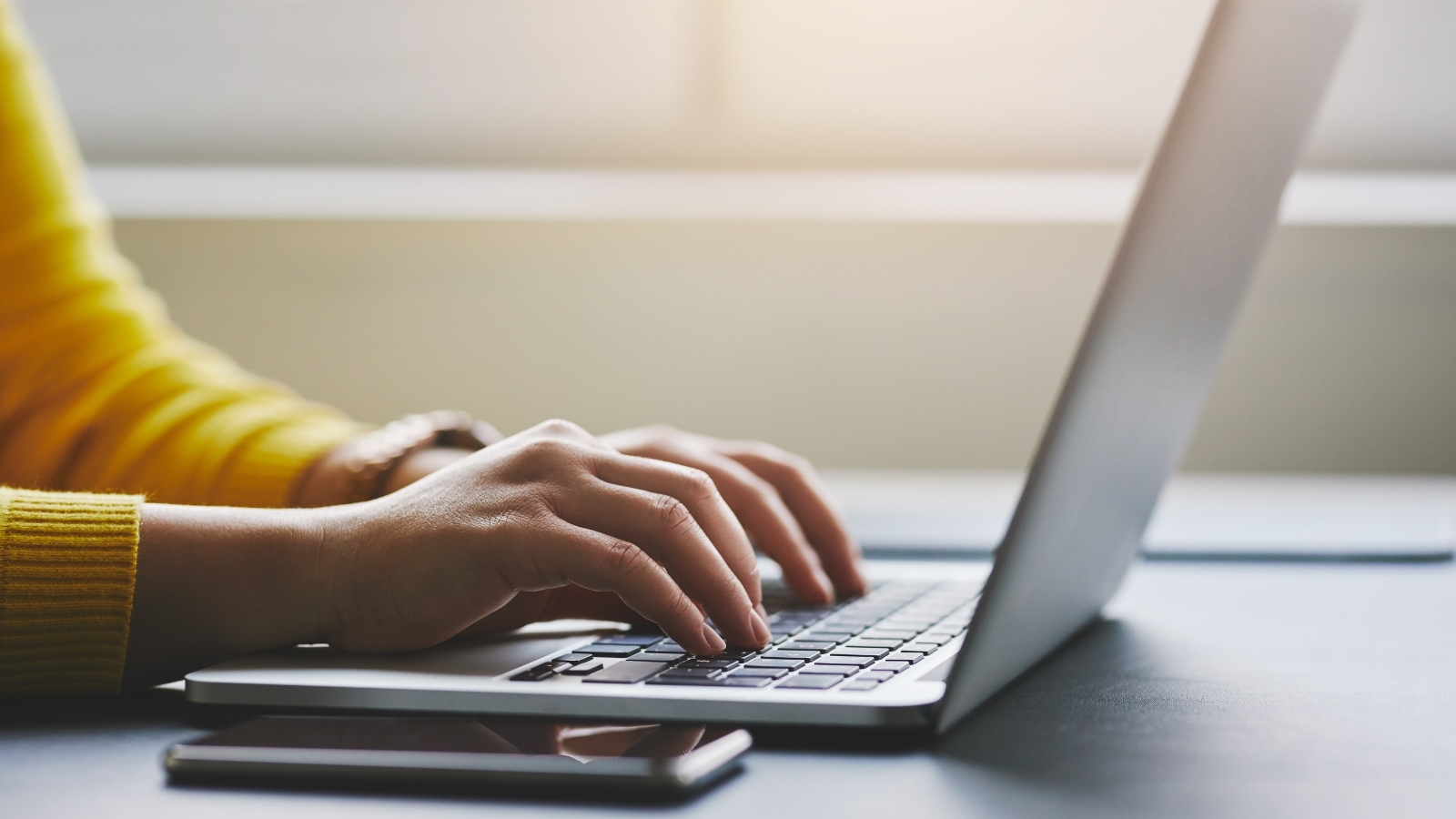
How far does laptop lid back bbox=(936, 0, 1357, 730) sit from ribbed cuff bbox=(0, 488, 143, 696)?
0.95 feet

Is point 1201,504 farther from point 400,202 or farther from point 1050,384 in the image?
point 400,202

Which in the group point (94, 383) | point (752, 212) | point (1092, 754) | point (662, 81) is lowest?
point (1092, 754)

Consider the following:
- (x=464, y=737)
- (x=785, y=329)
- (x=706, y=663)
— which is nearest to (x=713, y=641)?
(x=706, y=663)

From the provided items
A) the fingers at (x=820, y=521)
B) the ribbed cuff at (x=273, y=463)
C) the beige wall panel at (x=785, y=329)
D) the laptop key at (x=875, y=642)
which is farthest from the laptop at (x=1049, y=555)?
the beige wall panel at (x=785, y=329)

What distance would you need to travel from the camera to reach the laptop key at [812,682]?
0.39 meters

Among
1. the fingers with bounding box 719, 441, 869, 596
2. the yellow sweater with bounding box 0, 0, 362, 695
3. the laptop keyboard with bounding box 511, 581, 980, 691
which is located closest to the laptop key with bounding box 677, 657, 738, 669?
the laptop keyboard with bounding box 511, 581, 980, 691

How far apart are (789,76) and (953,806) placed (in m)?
1.26

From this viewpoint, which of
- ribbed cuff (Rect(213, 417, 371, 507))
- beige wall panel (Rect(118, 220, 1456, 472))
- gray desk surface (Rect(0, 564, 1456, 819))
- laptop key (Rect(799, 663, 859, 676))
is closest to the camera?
gray desk surface (Rect(0, 564, 1456, 819))

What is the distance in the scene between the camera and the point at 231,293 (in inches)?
56.8

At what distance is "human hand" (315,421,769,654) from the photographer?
43 cm

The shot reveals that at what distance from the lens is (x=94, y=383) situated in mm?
850

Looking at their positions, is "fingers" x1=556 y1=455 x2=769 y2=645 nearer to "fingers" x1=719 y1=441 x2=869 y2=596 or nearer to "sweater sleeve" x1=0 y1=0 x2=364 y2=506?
"fingers" x1=719 y1=441 x2=869 y2=596

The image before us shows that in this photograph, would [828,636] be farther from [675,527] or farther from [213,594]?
[213,594]

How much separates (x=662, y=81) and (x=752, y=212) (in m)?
0.21
